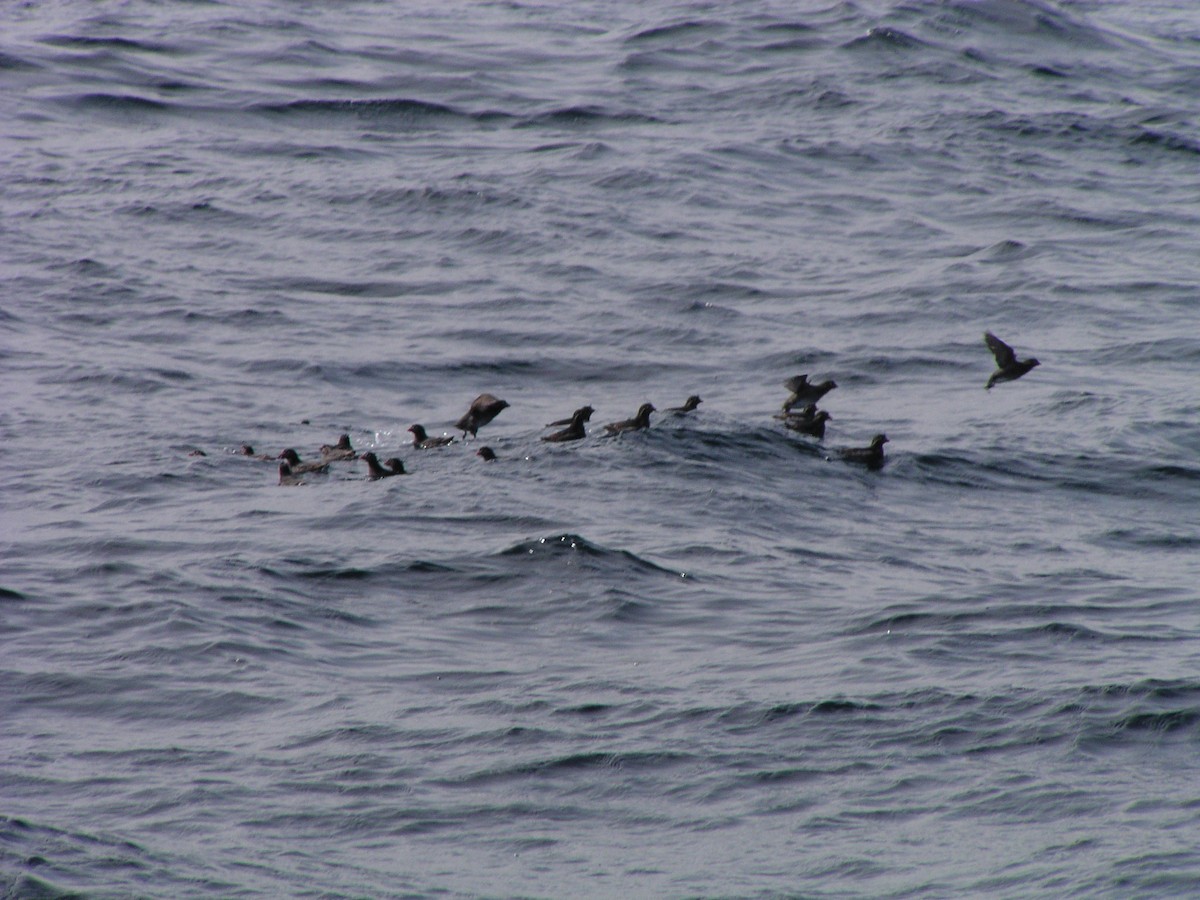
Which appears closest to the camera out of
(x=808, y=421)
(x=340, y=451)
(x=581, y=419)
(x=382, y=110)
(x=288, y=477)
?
(x=288, y=477)

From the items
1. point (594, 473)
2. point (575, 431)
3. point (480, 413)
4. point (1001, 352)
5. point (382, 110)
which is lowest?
point (594, 473)

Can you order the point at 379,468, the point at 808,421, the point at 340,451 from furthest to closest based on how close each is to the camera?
the point at 808,421
the point at 340,451
the point at 379,468

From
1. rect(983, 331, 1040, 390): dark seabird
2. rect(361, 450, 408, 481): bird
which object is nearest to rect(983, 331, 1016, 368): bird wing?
rect(983, 331, 1040, 390): dark seabird

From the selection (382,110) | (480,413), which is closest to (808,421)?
(480,413)

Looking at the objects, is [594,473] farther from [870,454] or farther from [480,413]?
[870,454]

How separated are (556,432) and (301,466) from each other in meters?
2.19

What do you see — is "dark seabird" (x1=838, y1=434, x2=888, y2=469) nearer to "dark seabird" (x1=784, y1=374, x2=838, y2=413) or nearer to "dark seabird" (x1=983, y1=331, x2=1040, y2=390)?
"dark seabird" (x1=784, y1=374, x2=838, y2=413)

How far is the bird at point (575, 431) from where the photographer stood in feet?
48.0

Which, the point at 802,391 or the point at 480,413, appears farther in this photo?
the point at 802,391

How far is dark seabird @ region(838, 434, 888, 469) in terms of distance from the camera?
566 inches

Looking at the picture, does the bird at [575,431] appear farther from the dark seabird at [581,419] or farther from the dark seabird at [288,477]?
the dark seabird at [288,477]

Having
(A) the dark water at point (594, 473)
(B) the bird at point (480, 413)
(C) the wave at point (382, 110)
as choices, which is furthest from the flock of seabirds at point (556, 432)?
(C) the wave at point (382, 110)

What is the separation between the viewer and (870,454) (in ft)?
47.2

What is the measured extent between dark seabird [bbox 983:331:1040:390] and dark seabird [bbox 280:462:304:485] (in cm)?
636
